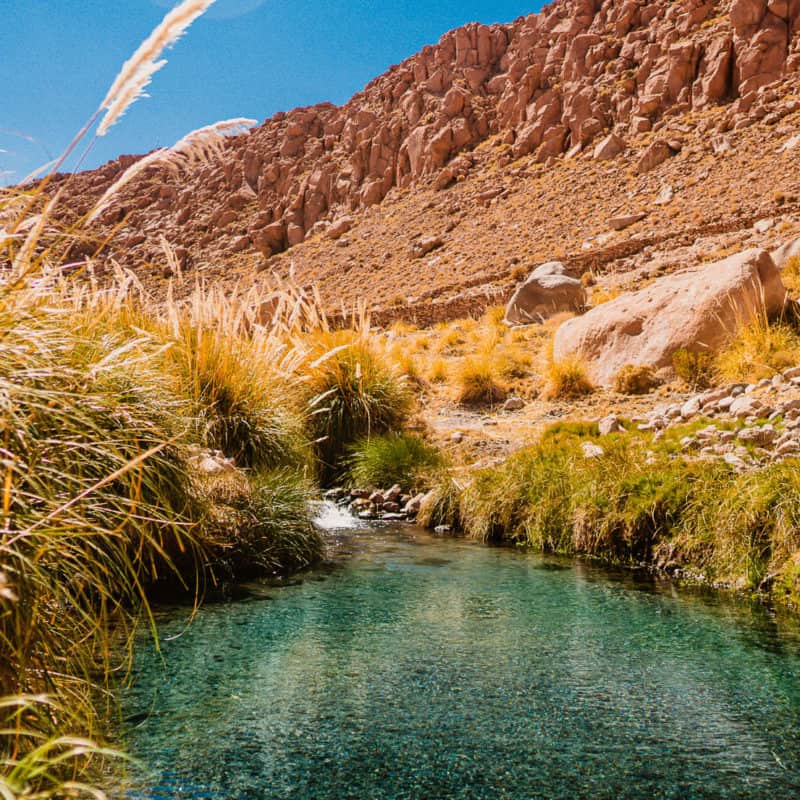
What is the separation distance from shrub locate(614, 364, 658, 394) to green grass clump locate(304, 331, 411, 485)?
11.1 feet

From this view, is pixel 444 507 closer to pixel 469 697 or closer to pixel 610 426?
pixel 610 426

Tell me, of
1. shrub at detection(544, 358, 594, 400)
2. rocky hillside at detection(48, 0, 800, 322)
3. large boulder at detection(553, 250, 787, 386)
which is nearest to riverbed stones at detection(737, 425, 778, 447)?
large boulder at detection(553, 250, 787, 386)

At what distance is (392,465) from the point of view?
878cm

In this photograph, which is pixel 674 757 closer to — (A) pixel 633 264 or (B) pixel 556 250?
(A) pixel 633 264

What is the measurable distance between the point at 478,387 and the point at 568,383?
4.71 ft

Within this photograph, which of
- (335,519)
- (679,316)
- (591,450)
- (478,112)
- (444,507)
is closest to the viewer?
(591,450)

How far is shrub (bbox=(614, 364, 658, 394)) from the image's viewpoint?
1070cm

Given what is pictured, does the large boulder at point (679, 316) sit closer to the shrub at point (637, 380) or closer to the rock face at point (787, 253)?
the shrub at point (637, 380)

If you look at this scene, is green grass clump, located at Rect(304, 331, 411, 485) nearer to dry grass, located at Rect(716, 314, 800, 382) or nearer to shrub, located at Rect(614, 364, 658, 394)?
shrub, located at Rect(614, 364, 658, 394)

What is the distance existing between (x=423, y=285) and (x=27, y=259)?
117 feet

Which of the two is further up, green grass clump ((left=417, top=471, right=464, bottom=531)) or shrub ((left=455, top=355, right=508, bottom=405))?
shrub ((left=455, top=355, right=508, bottom=405))

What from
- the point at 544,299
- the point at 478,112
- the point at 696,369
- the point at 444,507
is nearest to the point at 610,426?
the point at 444,507

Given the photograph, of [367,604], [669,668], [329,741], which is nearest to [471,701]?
[329,741]

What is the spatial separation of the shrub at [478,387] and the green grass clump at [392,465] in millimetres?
3117
